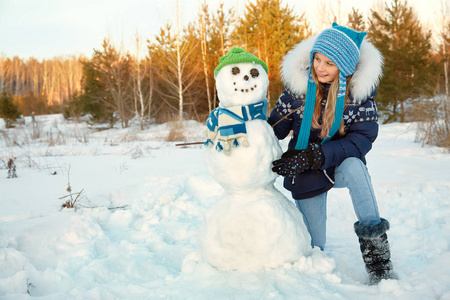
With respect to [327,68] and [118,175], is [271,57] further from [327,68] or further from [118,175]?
[327,68]

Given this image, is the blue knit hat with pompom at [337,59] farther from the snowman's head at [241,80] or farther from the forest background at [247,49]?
the forest background at [247,49]

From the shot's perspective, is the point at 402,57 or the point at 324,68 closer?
the point at 324,68

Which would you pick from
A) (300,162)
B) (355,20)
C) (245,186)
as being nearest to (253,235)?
(245,186)

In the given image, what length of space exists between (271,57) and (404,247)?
45.5 ft

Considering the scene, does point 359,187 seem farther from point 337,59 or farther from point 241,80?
point 241,80

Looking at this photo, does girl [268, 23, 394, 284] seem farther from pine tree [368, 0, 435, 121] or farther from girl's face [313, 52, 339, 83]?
pine tree [368, 0, 435, 121]

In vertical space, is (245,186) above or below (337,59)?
below

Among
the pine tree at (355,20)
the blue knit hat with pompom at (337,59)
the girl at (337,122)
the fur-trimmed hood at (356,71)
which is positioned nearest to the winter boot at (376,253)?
the girl at (337,122)

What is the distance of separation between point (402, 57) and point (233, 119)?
1382 cm

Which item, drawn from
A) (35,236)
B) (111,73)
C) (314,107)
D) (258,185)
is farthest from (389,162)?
(111,73)

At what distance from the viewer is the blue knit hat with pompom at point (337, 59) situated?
1.56 m

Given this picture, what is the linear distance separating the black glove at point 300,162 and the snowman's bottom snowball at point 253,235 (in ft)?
0.51

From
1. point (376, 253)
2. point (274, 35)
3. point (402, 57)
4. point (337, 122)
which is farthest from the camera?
point (274, 35)

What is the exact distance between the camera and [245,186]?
61.1 inches
